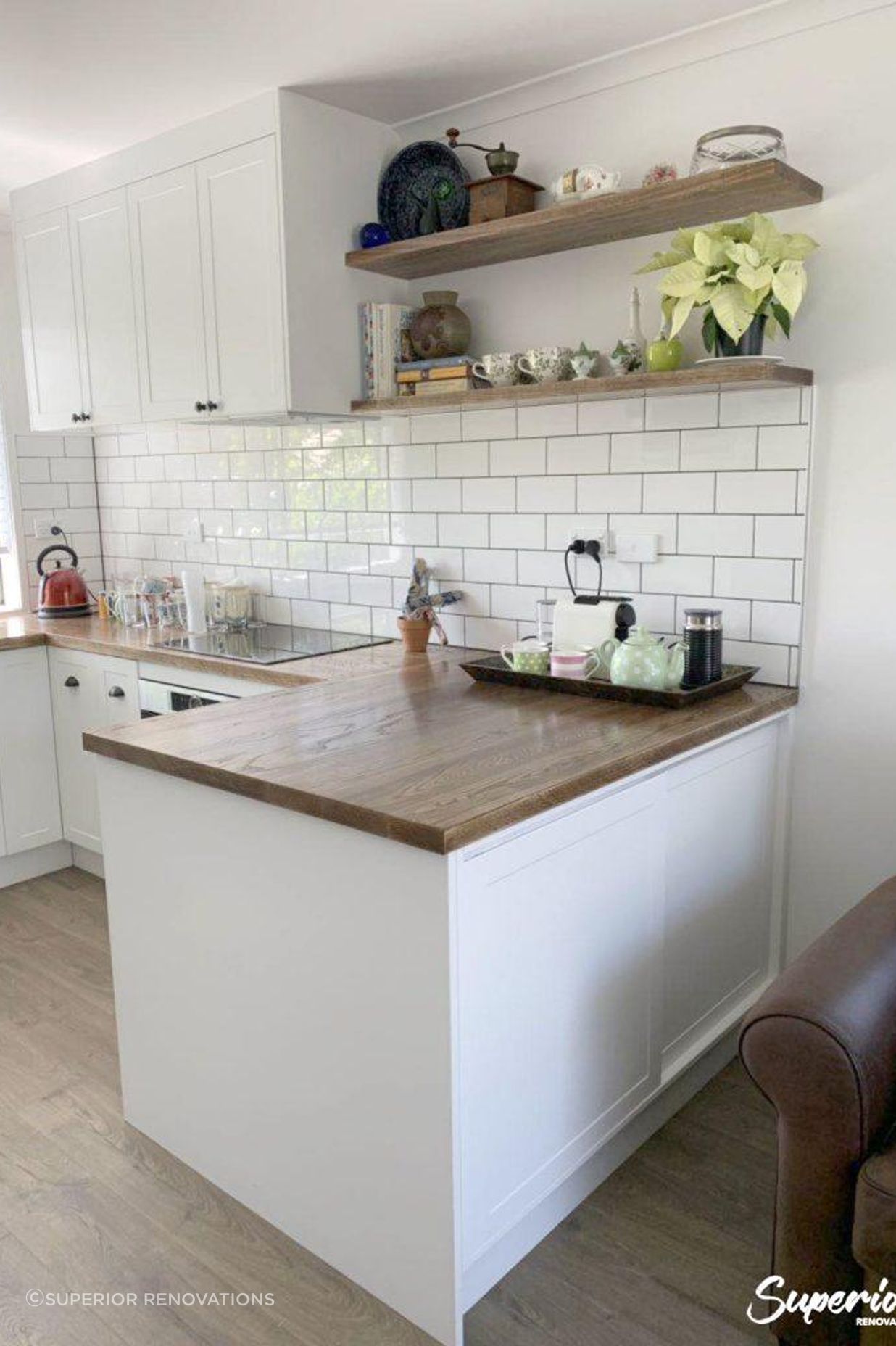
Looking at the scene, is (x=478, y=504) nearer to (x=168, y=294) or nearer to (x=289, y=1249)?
(x=168, y=294)

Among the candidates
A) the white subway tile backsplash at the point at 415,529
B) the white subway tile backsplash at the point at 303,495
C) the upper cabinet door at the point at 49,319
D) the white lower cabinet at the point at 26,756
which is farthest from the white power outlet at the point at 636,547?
the white lower cabinet at the point at 26,756

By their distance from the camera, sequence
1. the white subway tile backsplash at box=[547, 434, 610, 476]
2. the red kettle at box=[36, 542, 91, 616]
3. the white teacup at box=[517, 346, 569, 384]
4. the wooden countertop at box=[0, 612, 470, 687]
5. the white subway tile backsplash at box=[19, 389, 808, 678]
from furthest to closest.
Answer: the red kettle at box=[36, 542, 91, 616], the wooden countertop at box=[0, 612, 470, 687], the white subway tile backsplash at box=[547, 434, 610, 476], the white teacup at box=[517, 346, 569, 384], the white subway tile backsplash at box=[19, 389, 808, 678]

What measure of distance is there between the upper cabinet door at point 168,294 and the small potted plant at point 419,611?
2.70ft

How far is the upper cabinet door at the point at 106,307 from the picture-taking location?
3205 mm

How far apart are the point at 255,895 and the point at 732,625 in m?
1.36

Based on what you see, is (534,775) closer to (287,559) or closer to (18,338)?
(287,559)

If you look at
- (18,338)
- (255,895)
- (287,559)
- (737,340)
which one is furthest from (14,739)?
(737,340)

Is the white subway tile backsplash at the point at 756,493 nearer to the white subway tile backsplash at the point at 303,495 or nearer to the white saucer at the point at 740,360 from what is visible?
the white saucer at the point at 740,360

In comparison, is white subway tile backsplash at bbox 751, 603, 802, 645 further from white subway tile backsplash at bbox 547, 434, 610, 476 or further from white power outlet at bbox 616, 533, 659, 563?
white subway tile backsplash at bbox 547, 434, 610, 476

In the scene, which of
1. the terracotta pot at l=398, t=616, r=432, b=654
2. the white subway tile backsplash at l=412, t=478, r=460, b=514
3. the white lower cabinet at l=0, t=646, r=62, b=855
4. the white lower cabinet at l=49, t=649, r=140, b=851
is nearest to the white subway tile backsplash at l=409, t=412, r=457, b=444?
the white subway tile backsplash at l=412, t=478, r=460, b=514

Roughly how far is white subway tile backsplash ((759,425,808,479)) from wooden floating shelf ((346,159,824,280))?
481mm

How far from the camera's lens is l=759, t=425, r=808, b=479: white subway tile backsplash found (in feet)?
7.63

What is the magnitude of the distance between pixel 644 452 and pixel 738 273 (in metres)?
0.56

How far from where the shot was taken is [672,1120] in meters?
2.23
